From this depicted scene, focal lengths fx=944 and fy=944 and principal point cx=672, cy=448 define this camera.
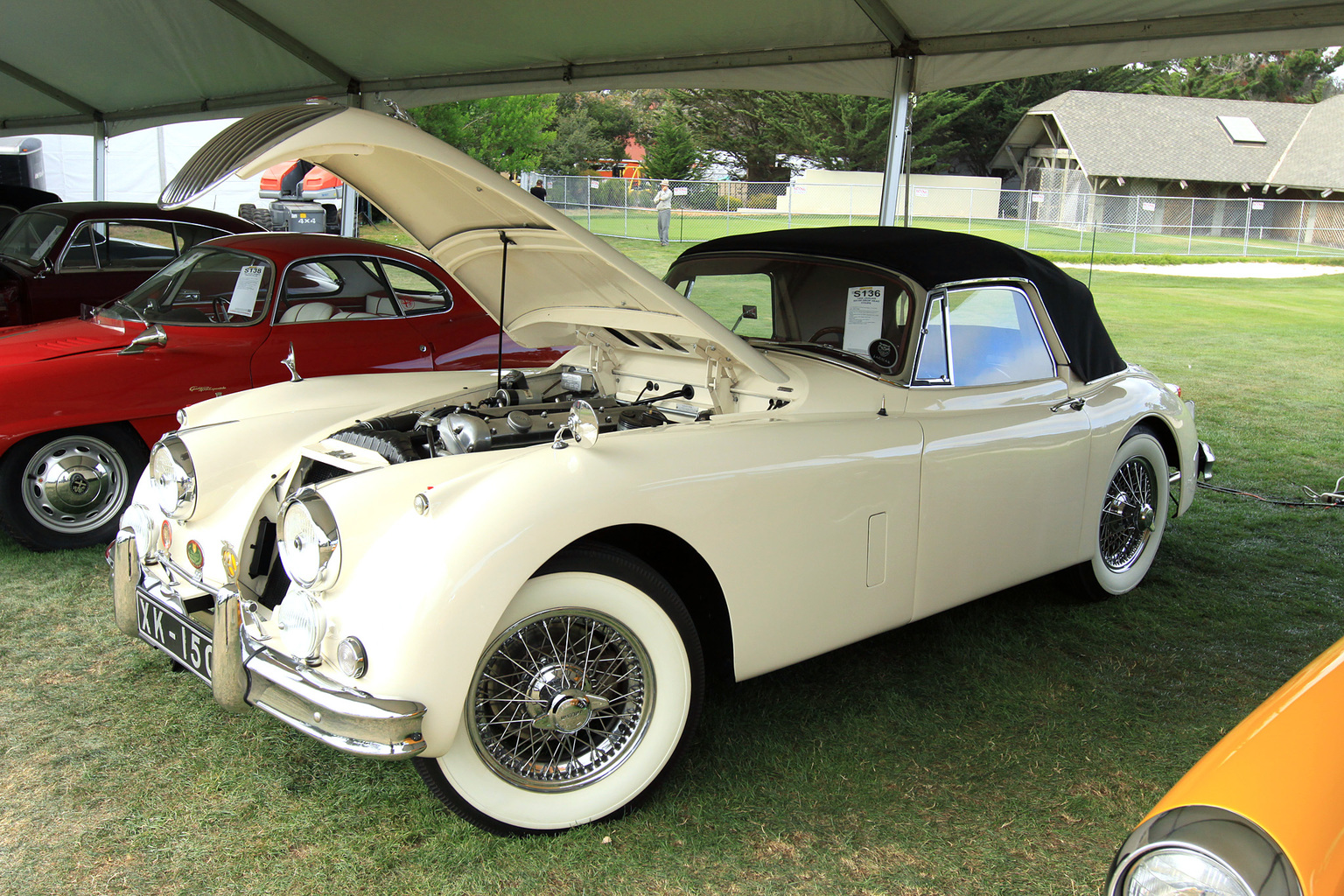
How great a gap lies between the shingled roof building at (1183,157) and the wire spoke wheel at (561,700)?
3023cm

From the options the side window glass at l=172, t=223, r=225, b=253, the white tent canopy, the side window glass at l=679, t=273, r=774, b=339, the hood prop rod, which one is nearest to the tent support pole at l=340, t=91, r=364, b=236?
the white tent canopy

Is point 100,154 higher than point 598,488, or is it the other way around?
point 100,154

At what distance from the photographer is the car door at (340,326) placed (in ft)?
16.7

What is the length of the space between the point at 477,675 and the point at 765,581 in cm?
85

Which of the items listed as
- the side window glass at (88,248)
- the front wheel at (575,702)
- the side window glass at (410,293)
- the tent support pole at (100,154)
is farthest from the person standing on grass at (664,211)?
the front wheel at (575,702)

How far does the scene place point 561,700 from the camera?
8.00 feet

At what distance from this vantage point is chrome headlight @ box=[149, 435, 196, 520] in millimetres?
2912

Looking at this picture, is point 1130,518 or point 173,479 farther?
point 1130,518

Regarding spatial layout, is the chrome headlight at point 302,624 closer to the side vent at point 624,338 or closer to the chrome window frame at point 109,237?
the side vent at point 624,338

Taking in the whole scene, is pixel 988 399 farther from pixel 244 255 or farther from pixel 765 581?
pixel 244 255

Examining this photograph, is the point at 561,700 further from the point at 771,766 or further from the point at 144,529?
the point at 144,529

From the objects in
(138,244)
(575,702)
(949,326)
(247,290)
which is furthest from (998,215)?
(575,702)

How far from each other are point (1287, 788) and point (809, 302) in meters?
2.58

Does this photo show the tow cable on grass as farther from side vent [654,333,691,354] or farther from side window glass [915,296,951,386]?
side vent [654,333,691,354]
